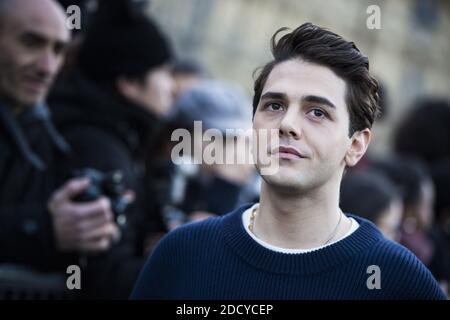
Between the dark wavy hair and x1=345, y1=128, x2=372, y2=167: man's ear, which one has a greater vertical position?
the dark wavy hair

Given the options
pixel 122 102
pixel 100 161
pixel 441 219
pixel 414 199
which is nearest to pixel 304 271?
pixel 100 161

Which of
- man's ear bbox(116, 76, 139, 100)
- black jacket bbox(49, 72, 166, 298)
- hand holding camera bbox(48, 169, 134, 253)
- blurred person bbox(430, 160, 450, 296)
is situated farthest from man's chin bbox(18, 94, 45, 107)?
blurred person bbox(430, 160, 450, 296)

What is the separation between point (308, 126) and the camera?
2299 mm

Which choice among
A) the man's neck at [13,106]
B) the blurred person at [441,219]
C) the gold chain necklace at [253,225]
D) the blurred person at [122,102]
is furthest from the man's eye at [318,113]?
the blurred person at [441,219]

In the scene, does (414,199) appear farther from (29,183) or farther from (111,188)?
(29,183)

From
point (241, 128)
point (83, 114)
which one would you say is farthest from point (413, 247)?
point (83, 114)

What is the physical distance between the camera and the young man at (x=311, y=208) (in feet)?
7.51

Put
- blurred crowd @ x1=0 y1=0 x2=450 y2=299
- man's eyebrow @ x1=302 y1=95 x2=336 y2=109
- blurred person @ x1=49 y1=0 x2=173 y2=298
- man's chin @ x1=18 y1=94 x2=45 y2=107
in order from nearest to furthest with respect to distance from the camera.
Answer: man's eyebrow @ x1=302 y1=95 x2=336 y2=109, blurred crowd @ x1=0 y1=0 x2=450 y2=299, man's chin @ x1=18 y1=94 x2=45 y2=107, blurred person @ x1=49 y1=0 x2=173 y2=298

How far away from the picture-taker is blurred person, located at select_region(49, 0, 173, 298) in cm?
423

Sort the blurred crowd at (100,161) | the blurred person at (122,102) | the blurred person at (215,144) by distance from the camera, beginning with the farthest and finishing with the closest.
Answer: the blurred person at (215,144), the blurred person at (122,102), the blurred crowd at (100,161)

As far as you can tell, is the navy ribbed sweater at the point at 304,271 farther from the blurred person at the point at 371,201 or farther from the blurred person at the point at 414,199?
the blurred person at the point at 414,199

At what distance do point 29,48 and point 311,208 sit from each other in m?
2.18

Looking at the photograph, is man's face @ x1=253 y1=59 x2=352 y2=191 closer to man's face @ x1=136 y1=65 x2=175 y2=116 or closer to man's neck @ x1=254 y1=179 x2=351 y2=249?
man's neck @ x1=254 y1=179 x2=351 y2=249
